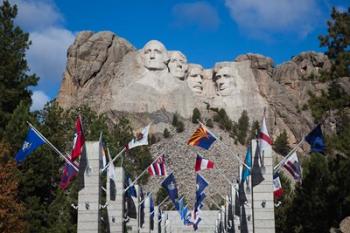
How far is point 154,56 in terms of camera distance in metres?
102

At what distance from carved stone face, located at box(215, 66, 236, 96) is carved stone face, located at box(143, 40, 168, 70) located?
35.4 feet

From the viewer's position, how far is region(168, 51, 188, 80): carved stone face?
106 m

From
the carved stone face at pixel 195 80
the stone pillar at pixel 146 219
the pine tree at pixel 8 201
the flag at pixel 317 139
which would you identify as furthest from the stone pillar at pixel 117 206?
the carved stone face at pixel 195 80

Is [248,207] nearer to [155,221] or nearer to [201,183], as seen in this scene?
[201,183]

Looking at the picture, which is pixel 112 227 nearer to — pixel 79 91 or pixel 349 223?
pixel 349 223

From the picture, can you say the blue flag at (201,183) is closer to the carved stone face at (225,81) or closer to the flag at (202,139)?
the flag at (202,139)

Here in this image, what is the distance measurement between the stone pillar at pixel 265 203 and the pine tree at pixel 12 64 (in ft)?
69.9

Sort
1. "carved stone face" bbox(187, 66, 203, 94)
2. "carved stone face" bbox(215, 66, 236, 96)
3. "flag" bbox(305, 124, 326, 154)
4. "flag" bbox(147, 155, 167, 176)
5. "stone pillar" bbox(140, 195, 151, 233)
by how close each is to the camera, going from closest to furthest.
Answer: "flag" bbox(305, 124, 326, 154) → "flag" bbox(147, 155, 167, 176) → "stone pillar" bbox(140, 195, 151, 233) → "carved stone face" bbox(215, 66, 236, 96) → "carved stone face" bbox(187, 66, 203, 94)

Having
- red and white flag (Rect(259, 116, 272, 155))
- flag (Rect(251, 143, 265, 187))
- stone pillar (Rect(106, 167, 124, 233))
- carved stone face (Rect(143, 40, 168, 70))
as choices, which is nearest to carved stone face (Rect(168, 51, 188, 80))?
carved stone face (Rect(143, 40, 168, 70))

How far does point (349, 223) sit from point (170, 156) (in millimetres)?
64066

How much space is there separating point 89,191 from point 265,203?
6.26 m

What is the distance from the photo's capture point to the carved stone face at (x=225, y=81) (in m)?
108

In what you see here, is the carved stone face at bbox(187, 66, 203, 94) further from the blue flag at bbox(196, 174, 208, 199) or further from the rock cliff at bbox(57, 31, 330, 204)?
the blue flag at bbox(196, 174, 208, 199)

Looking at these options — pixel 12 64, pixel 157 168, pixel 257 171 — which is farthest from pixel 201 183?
pixel 12 64
